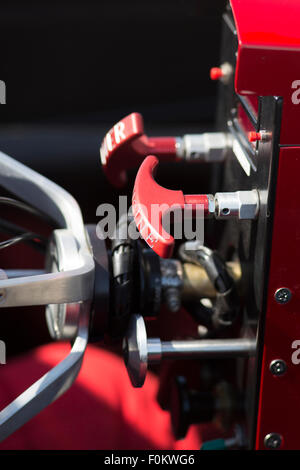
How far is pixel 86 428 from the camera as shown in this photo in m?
0.94

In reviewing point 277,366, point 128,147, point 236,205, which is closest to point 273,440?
point 277,366

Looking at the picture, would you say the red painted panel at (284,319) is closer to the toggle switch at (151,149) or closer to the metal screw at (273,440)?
the metal screw at (273,440)

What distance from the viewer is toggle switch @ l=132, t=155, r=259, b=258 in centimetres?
62

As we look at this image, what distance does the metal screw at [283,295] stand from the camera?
0.66m

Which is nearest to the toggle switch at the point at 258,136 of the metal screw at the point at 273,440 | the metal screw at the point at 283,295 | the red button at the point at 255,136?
the red button at the point at 255,136

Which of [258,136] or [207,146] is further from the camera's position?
[207,146]

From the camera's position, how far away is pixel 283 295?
0.66m

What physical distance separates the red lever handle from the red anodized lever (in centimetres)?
9

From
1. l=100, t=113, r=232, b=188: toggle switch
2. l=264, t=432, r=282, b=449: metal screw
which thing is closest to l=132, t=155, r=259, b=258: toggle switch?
l=100, t=113, r=232, b=188: toggle switch

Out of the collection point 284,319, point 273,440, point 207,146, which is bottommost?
point 273,440

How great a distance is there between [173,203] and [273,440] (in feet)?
0.90

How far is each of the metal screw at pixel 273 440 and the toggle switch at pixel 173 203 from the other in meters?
0.23

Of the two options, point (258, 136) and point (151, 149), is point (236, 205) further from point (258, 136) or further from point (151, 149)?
point (151, 149)

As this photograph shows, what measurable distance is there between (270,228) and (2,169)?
0.30 meters
